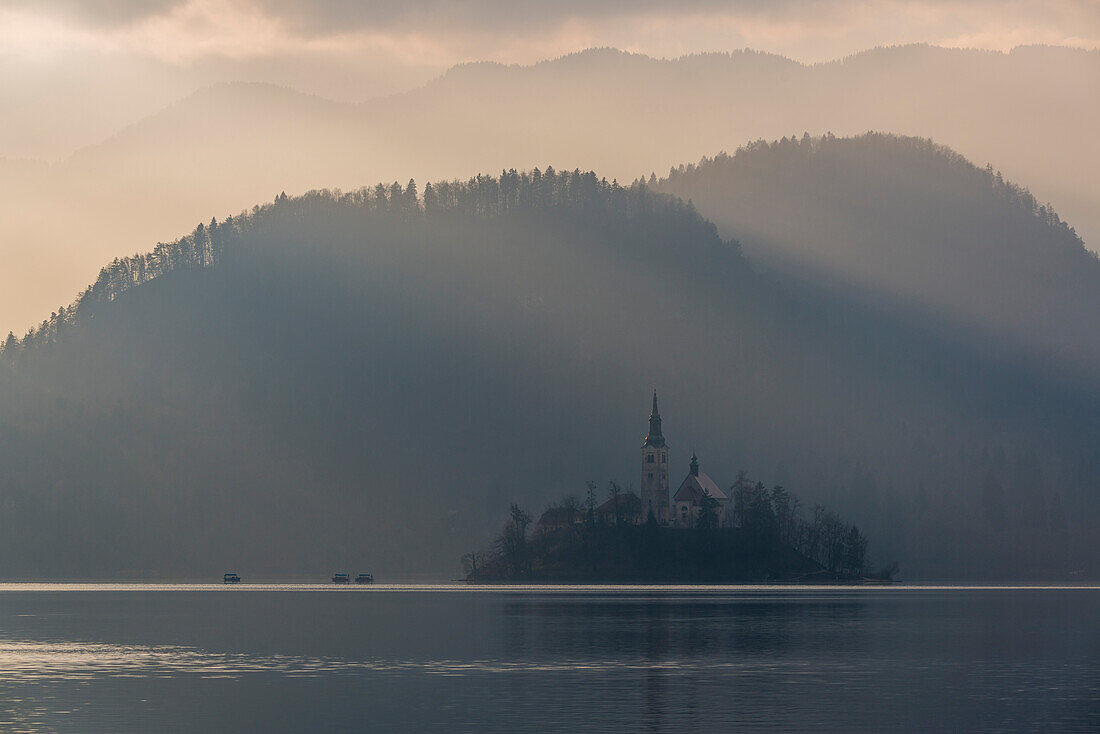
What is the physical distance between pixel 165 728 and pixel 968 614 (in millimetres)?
143929

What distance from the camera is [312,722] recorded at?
76.4 meters

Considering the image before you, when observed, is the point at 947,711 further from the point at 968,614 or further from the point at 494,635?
the point at 968,614

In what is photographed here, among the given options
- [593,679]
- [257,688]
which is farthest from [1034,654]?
[257,688]

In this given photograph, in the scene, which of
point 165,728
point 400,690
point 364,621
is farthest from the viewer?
point 364,621

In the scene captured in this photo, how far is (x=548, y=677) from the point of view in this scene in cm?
10056

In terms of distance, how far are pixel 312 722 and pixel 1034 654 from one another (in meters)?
68.1

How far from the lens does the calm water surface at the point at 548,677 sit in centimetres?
7706

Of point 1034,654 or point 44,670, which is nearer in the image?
point 44,670

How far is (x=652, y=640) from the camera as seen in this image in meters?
140

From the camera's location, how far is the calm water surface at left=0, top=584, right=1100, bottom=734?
77062mm

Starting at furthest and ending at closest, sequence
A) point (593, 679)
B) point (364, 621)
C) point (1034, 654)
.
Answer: point (364, 621) < point (1034, 654) < point (593, 679)

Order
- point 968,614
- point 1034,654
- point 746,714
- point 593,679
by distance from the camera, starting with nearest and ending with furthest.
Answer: point 746,714
point 593,679
point 1034,654
point 968,614

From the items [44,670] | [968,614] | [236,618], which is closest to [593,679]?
[44,670]

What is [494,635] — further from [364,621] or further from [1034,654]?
[1034,654]
